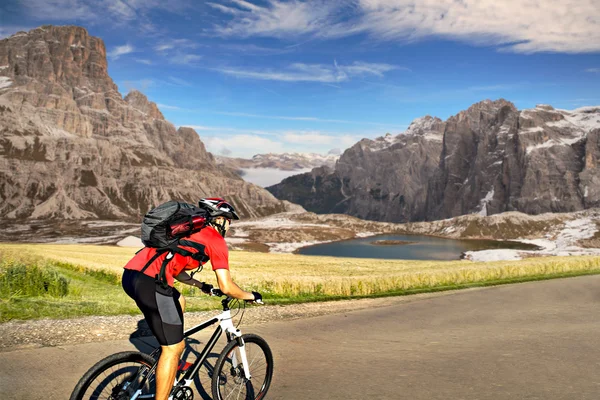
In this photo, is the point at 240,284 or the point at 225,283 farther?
the point at 240,284

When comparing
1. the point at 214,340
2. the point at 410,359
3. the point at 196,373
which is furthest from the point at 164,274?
the point at 410,359

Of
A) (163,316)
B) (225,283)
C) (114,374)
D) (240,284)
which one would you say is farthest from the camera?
(240,284)

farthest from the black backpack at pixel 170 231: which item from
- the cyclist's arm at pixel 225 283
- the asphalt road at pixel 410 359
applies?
the asphalt road at pixel 410 359

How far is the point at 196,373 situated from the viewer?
6871 millimetres

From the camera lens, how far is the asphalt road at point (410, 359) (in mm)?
8312

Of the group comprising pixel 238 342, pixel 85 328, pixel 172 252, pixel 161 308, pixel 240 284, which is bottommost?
pixel 240 284

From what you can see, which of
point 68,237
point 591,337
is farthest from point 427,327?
point 68,237

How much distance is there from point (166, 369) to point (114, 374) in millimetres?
736

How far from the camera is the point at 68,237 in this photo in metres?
179

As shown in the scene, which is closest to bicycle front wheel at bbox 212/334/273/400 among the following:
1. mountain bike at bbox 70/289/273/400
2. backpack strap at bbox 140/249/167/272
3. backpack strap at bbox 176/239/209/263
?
mountain bike at bbox 70/289/273/400

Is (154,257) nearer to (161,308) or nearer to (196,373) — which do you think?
(161,308)

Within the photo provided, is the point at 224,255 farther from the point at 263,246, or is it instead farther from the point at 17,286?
the point at 263,246

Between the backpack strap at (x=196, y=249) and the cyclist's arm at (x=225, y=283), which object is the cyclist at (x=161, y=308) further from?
the cyclist's arm at (x=225, y=283)

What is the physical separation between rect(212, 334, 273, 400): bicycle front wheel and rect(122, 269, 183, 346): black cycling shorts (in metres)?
1.03
